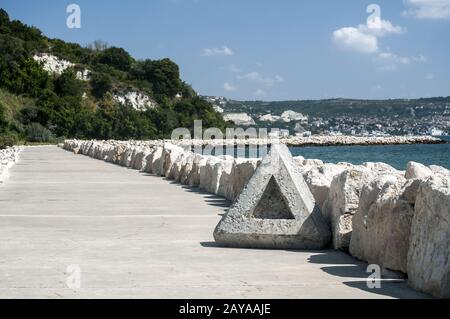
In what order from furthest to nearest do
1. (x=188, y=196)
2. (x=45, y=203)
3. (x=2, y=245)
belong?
(x=188, y=196)
(x=45, y=203)
(x=2, y=245)

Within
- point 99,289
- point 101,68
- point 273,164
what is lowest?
point 99,289

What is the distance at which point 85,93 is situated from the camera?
112875mm

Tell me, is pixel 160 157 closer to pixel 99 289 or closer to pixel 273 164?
pixel 273 164

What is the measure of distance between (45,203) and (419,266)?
8.43m

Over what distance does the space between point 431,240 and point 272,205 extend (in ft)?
8.86

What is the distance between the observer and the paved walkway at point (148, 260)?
223 inches

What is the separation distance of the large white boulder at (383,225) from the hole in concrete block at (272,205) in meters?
1.02

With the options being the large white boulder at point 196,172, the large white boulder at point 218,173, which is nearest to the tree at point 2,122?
the large white boulder at point 196,172

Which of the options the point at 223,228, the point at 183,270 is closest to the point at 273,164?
the point at 223,228

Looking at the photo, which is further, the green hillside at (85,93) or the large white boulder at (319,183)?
the green hillside at (85,93)

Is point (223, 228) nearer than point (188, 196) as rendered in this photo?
Yes

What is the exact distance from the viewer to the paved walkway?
18.6ft

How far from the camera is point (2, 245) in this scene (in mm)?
7902

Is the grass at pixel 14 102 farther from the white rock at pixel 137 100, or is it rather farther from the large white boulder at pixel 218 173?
the large white boulder at pixel 218 173
